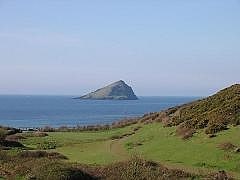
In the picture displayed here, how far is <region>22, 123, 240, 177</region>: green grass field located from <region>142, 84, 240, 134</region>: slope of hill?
3.28 ft

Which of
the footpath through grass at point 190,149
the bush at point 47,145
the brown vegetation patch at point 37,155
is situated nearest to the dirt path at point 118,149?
the footpath through grass at point 190,149

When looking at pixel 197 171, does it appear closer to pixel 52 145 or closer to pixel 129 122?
pixel 52 145

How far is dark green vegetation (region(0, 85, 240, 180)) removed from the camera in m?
25.5

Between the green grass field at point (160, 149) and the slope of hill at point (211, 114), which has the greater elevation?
the slope of hill at point (211, 114)

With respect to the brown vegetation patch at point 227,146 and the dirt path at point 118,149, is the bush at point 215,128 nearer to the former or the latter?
the brown vegetation patch at point 227,146

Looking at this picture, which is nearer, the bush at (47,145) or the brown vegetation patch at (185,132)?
the brown vegetation patch at (185,132)

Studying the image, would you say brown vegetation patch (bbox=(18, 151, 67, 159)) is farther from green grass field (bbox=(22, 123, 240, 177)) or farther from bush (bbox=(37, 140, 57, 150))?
bush (bbox=(37, 140, 57, 150))

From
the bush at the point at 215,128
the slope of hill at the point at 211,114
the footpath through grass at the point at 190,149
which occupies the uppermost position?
the slope of hill at the point at 211,114

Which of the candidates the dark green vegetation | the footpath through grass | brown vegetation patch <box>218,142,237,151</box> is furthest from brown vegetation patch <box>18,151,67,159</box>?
brown vegetation patch <box>218,142,237,151</box>

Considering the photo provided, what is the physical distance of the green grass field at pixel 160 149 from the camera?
2892cm

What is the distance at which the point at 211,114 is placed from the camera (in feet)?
126

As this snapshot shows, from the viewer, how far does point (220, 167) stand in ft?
89.9

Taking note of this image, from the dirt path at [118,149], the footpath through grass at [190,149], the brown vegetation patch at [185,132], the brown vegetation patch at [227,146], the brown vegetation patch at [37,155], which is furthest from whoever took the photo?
the brown vegetation patch at [185,132]

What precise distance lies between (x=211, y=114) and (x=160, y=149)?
6.60m
